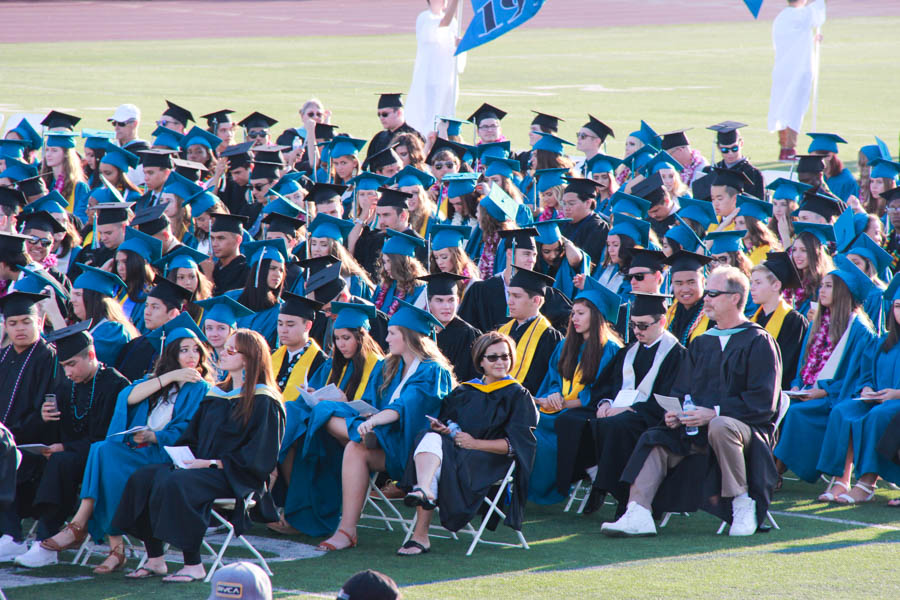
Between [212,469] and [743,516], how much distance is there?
9.24 ft

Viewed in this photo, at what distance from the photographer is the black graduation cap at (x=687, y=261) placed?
863cm

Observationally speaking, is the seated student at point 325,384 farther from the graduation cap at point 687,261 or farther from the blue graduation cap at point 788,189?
the blue graduation cap at point 788,189

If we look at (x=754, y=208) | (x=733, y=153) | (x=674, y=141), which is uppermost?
(x=674, y=141)

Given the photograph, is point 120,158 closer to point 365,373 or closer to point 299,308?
point 299,308

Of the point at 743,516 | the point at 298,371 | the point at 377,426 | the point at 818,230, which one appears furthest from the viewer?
the point at 818,230

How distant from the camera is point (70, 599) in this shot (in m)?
6.36

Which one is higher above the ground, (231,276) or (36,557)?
(231,276)

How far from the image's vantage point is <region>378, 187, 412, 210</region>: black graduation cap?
10797 millimetres

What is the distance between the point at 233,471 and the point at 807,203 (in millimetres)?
6021

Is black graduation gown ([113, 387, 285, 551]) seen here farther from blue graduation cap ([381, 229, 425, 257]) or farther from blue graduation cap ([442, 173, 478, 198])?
blue graduation cap ([442, 173, 478, 198])

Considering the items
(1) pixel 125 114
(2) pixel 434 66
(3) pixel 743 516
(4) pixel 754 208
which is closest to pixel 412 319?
(3) pixel 743 516

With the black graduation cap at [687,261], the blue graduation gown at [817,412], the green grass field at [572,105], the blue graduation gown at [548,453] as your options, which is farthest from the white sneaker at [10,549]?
the blue graduation gown at [817,412]

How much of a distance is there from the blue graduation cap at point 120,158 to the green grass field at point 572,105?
6.87 m

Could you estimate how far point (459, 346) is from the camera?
8.98m
